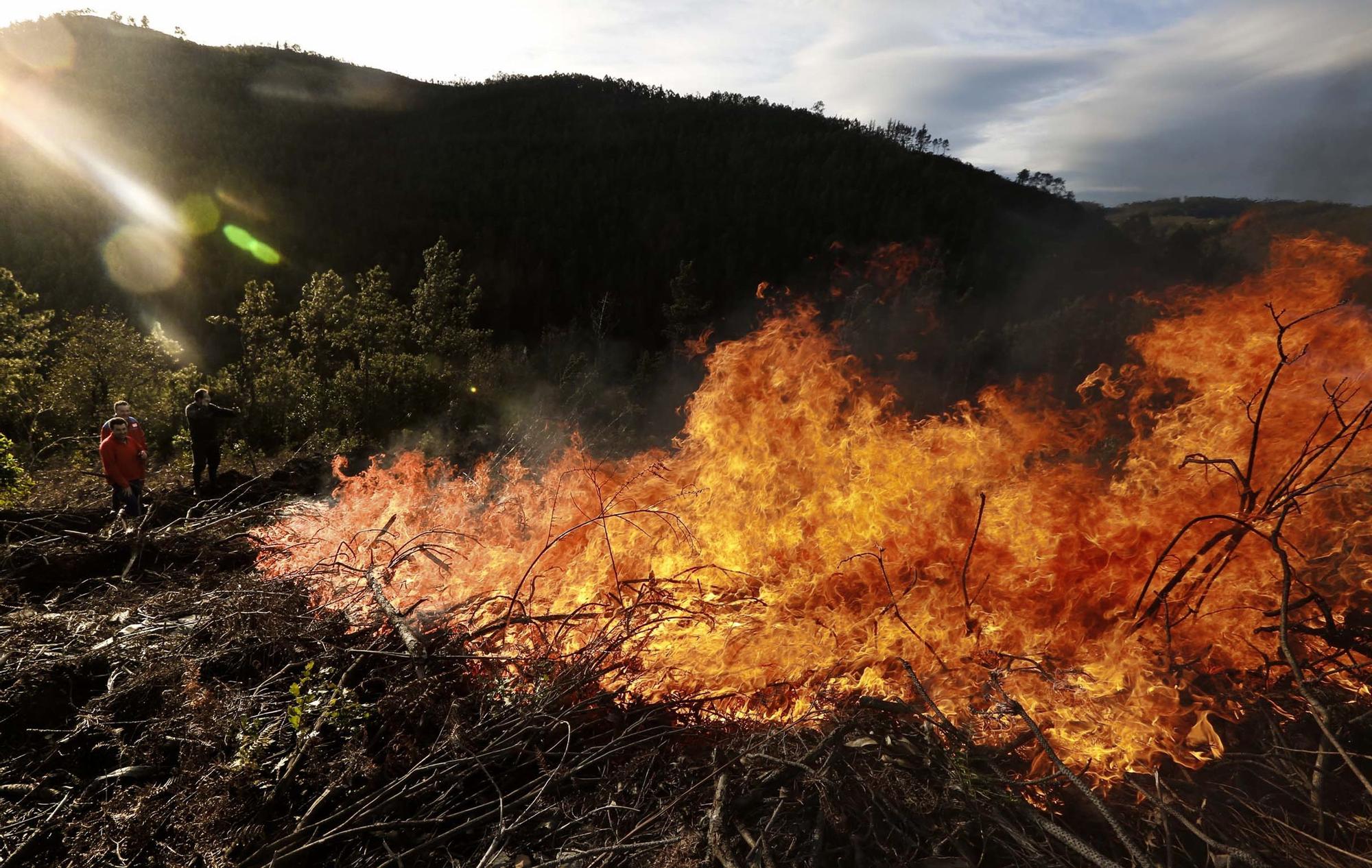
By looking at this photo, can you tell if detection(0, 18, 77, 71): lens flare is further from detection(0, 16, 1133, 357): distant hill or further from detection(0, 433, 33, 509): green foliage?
detection(0, 433, 33, 509): green foliage

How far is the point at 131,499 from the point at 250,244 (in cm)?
5548

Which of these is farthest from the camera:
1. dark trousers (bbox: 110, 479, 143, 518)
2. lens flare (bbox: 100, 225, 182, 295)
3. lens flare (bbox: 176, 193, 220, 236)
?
lens flare (bbox: 176, 193, 220, 236)

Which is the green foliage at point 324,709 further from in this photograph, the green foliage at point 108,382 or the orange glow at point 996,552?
the green foliage at point 108,382

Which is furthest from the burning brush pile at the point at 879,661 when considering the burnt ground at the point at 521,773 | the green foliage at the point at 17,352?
the green foliage at the point at 17,352

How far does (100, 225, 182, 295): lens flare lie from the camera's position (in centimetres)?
4475

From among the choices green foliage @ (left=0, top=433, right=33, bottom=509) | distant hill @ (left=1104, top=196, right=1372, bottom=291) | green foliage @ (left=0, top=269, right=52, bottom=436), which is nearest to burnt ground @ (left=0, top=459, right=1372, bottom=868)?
distant hill @ (left=1104, top=196, right=1372, bottom=291)

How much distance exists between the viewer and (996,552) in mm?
4770

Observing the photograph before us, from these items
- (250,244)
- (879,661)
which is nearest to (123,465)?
(879,661)

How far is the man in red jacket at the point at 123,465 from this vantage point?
24.6 feet

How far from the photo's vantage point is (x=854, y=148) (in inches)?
3413

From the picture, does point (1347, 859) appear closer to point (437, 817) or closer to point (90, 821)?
point (437, 817)

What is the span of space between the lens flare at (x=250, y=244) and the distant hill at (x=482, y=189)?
2.06ft

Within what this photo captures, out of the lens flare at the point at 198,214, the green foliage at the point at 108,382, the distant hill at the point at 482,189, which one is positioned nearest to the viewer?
the green foliage at the point at 108,382

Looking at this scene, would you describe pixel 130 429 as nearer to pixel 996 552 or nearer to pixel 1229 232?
pixel 996 552
